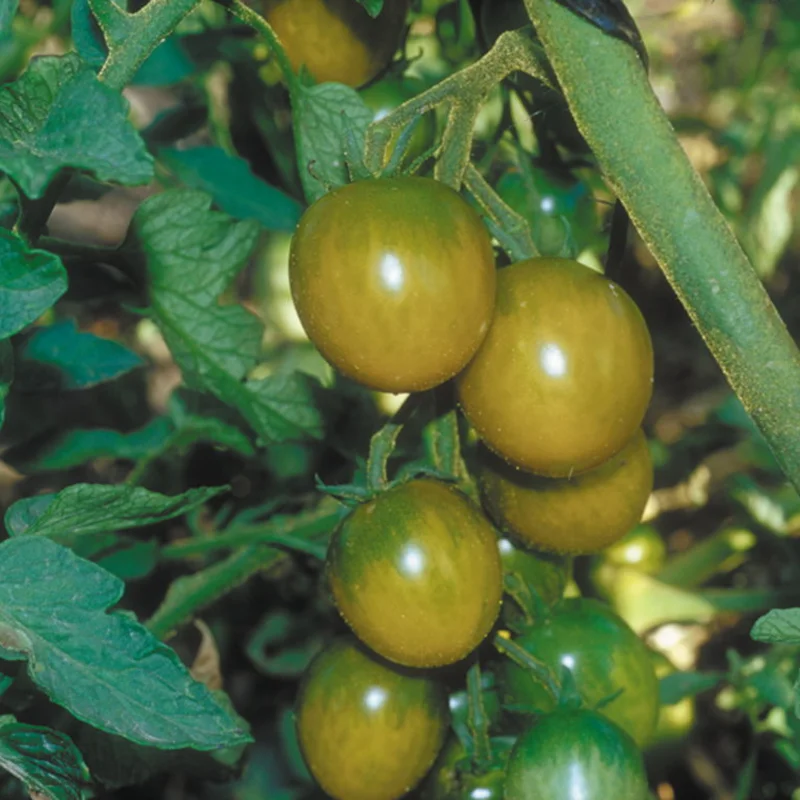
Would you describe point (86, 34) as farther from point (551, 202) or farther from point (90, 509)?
point (551, 202)

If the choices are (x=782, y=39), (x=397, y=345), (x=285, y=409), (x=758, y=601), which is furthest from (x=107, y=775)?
(x=782, y=39)

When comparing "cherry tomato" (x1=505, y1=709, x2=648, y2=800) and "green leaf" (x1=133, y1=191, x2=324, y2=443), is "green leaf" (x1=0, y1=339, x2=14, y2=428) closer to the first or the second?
"green leaf" (x1=133, y1=191, x2=324, y2=443)

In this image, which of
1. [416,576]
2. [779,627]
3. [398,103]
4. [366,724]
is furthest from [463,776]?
[398,103]

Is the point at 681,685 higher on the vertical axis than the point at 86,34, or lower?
lower

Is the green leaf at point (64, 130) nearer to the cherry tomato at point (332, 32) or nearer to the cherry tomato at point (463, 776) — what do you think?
the cherry tomato at point (332, 32)

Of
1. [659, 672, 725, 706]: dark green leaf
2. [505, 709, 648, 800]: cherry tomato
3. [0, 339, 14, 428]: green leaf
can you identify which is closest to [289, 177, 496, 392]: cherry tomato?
[0, 339, 14, 428]: green leaf
